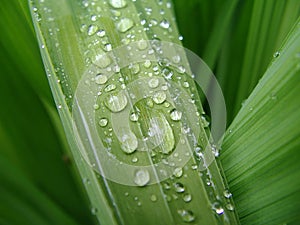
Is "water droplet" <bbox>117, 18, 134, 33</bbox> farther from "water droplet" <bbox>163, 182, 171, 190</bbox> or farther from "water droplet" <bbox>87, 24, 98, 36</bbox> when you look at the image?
"water droplet" <bbox>163, 182, 171, 190</bbox>

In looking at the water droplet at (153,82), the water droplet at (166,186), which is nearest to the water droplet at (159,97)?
the water droplet at (153,82)

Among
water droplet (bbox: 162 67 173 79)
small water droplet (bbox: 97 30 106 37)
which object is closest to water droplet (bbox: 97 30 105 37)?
small water droplet (bbox: 97 30 106 37)

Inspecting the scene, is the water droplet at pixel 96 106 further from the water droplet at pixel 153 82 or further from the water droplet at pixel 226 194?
the water droplet at pixel 226 194

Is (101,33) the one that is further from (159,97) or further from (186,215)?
(186,215)

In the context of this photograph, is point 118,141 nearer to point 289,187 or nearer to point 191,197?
point 191,197

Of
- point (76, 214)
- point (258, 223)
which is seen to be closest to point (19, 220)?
point (76, 214)

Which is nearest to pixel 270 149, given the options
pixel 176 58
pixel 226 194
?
pixel 226 194
